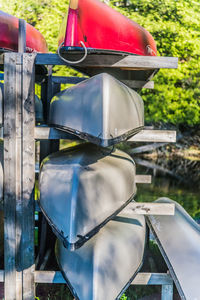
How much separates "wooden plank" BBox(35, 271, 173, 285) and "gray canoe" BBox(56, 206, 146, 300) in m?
0.11

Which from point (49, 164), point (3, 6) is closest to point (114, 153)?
point (49, 164)

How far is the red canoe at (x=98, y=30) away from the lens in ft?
7.68

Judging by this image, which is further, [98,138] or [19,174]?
[19,174]

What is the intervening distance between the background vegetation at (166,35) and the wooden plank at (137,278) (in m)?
7.23

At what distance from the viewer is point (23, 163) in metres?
2.34

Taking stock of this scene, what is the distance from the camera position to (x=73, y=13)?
2357 millimetres

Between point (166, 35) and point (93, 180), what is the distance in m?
8.23

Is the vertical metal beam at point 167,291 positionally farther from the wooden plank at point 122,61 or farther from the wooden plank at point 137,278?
the wooden plank at point 122,61

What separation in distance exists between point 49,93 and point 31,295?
2.03m

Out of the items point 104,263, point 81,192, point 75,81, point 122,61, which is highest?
point 122,61

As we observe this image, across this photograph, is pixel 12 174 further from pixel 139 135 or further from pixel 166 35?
pixel 166 35

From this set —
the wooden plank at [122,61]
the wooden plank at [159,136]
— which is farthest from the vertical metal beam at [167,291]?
the wooden plank at [122,61]

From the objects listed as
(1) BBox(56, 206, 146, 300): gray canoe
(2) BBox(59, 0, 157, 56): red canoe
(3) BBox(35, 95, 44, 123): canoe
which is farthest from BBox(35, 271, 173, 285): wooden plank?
(2) BBox(59, 0, 157, 56): red canoe

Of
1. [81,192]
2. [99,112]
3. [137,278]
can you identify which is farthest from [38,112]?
[137,278]
